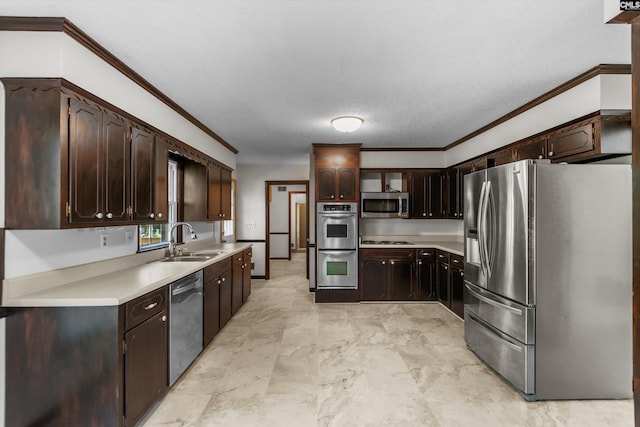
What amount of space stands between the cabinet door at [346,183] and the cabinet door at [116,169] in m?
3.23

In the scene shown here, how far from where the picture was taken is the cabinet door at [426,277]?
16.8ft

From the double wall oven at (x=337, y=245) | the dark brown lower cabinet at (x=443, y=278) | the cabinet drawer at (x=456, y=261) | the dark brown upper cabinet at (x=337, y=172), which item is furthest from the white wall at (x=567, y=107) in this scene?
the double wall oven at (x=337, y=245)

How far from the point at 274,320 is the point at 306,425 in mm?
2158

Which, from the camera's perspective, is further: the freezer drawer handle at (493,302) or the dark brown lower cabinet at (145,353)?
the freezer drawer handle at (493,302)

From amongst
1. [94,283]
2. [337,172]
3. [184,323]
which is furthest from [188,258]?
[337,172]

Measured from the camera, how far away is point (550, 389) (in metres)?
2.48

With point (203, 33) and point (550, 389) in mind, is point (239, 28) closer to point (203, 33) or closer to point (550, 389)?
point (203, 33)

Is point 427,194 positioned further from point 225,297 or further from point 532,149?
point 225,297

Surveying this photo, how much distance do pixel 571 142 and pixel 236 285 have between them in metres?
3.99

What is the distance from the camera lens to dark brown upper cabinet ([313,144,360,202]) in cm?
520

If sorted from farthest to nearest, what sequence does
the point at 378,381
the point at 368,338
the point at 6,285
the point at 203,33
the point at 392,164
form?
1. the point at 392,164
2. the point at 368,338
3. the point at 378,381
4. the point at 203,33
5. the point at 6,285

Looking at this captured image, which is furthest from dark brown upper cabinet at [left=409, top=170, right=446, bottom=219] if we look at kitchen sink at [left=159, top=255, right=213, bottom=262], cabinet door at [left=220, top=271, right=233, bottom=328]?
kitchen sink at [left=159, top=255, right=213, bottom=262]

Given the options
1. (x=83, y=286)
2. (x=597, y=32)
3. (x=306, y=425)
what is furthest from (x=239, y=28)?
(x=306, y=425)

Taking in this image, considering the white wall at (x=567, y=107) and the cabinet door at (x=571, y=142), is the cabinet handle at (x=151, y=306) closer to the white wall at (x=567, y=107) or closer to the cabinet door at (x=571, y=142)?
Answer: the cabinet door at (x=571, y=142)
